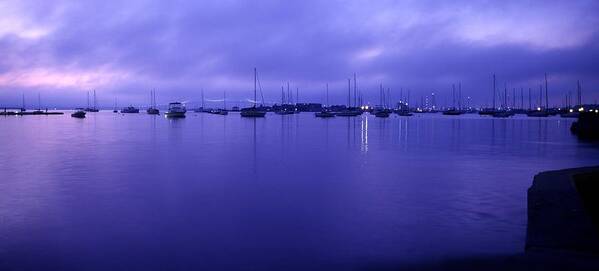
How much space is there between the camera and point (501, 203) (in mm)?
13102

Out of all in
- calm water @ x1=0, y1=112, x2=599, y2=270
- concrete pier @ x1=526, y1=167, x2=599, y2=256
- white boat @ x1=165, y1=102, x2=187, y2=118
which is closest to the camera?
concrete pier @ x1=526, y1=167, x2=599, y2=256

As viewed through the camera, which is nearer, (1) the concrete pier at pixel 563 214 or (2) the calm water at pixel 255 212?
(1) the concrete pier at pixel 563 214

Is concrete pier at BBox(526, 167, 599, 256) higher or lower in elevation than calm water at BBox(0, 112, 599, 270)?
higher

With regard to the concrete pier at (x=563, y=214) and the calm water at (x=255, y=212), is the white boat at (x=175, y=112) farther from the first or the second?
the concrete pier at (x=563, y=214)

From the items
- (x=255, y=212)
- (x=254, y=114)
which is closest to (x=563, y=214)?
(x=255, y=212)

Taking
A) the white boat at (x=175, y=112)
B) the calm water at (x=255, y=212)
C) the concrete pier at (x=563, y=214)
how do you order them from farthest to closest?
the white boat at (x=175, y=112) → the calm water at (x=255, y=212) → the concrete pier at (x=563, y=214)

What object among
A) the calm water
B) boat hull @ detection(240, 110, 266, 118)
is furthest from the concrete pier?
boat hull @ detection(240, 110, 266, 118)

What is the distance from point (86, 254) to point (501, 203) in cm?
961

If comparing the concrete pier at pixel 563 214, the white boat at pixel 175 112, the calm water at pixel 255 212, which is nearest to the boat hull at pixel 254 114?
the white boat at pixel 175 112

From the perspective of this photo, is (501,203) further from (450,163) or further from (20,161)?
(20,161)

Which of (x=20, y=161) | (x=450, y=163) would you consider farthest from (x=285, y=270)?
(x=20, y=161)

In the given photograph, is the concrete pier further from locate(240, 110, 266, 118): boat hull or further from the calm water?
locate(240, 110, 266, 118): boat hull

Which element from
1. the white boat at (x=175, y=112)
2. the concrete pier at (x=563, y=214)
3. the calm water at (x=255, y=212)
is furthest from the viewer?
the white boat at (x=175, y=112)

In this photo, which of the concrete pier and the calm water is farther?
the calm water
